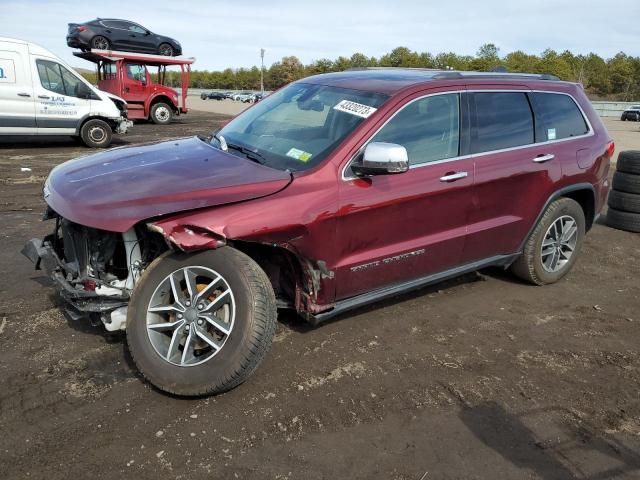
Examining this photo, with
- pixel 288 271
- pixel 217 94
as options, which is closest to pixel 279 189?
pixel 288 271

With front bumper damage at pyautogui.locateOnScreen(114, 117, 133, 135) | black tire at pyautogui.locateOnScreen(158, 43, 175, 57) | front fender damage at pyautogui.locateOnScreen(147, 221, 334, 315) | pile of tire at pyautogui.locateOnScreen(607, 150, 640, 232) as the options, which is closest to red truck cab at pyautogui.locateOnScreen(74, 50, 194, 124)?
black tire at pyautogui.locateOnScreen(158, 43, 175, 57)

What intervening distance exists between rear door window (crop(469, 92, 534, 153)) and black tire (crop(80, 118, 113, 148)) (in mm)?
10987

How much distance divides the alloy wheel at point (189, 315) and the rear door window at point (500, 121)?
88.2 inches

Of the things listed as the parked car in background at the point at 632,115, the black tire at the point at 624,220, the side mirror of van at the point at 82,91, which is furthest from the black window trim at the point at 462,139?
the parked car in background at the point at 632,115

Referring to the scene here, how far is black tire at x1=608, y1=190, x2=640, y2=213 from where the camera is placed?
7031 millimetres

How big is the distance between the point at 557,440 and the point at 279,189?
6.77ft

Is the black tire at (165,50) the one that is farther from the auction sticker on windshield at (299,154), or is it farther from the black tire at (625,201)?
the auction sticker on windshield at (299,154)

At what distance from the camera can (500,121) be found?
434 cm

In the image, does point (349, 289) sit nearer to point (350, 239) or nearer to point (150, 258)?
point (350, 239)

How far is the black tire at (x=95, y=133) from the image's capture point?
41.9 feet

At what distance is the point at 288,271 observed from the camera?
3.51m

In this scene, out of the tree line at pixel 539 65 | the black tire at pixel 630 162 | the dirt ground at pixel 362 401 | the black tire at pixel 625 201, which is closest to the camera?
the dirt ground at pixel 362 401

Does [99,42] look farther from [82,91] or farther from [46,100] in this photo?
[46,100]

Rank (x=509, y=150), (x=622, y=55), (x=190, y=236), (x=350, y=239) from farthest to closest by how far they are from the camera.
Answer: (x=622, y=55), (x=509, y=150), (x=350, y=239), (x=190, y=236)
